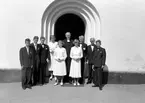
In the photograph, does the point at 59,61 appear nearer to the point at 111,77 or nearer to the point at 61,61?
the point at 61,61

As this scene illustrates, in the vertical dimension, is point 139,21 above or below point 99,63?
above

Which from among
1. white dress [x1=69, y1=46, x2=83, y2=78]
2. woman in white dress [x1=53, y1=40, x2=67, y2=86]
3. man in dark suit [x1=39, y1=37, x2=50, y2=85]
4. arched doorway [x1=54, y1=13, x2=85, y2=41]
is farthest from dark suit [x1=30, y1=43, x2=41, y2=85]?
arched doorway [x1=54, y1=13, x2=85, y2=41]

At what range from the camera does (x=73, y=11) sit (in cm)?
816

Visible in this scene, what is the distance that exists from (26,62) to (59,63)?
3.57 feet

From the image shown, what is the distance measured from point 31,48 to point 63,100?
2.07 m

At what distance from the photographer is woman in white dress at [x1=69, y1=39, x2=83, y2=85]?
272 inches

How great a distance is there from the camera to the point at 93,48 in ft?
23.8

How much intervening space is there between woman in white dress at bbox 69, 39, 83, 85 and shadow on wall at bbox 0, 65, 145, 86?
3.71ft

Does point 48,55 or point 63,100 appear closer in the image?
point 63,100

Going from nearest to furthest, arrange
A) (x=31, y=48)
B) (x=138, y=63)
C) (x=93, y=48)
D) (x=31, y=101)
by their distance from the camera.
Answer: (x=31, y=101), (x=31, y=48), (x=93, y=48), (x=138, y=63)

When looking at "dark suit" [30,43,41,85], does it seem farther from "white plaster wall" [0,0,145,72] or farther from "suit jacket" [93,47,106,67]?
"suit jacket" [93,47,106,67]

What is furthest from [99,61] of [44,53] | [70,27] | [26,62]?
[70,27]

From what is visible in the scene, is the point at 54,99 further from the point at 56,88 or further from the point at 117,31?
the point at 117,31

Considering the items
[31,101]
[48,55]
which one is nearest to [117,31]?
[48,55]
